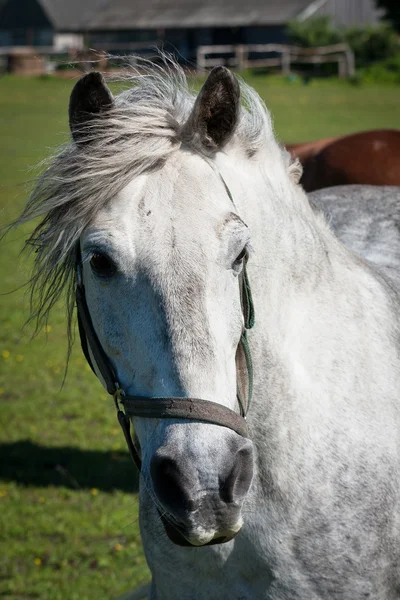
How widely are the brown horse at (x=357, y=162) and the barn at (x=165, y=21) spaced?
3747 centimetres

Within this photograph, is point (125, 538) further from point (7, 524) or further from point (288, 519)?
point (288, 519)

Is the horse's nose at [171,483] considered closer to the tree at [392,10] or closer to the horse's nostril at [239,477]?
the horse's nostril at [239,477]

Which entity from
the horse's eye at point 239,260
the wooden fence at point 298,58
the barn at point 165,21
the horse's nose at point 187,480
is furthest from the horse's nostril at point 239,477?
the barn at point 165,21

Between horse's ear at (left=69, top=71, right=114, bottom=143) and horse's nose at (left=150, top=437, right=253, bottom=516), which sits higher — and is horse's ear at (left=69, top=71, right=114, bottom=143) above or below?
above

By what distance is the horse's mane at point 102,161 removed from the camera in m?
1.96

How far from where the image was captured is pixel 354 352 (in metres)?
2.29

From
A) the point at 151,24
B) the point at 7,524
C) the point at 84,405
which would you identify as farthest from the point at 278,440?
the point at 151,24

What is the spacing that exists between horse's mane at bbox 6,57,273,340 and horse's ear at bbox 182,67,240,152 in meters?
0.05

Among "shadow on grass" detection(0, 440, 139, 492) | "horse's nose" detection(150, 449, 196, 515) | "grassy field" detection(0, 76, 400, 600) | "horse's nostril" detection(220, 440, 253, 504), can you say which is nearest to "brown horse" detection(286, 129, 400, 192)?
"grassy field" detection(0, 76, 400, 600)

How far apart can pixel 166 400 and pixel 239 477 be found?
244mm

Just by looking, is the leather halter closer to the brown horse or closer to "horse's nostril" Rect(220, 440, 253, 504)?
"horse's nostril" Rect(220, 440, 253, 504)

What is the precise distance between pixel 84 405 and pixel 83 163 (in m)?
4.39

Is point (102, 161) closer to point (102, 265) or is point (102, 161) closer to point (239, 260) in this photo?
point (102, 265)

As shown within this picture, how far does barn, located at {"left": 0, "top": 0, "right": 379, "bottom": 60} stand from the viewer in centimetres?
4822
